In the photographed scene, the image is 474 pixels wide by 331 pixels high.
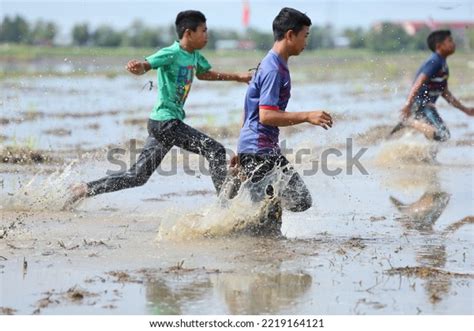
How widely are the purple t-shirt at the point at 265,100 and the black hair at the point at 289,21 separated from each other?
167mm

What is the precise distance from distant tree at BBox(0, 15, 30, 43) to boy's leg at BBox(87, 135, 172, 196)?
1885 inches

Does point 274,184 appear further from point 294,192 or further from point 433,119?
point 433,119

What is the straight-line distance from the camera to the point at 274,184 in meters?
7.48

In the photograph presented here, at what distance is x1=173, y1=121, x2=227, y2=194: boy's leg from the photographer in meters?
7.92

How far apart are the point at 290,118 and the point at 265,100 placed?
0.79 ft

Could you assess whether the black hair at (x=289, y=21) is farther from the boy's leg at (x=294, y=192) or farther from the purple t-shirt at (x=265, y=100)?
the boy's leg at (x=294, y=192)

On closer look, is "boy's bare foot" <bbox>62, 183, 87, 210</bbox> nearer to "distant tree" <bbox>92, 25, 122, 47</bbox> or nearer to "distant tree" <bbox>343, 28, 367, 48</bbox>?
"distant tree" <bbox>92, 25, 122, 47</bbox>

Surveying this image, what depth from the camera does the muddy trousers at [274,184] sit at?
7.38m

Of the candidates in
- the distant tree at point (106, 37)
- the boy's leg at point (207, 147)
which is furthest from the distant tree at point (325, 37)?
the boy's leg at point (207, 147)

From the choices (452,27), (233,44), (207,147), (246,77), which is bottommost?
(207,147)

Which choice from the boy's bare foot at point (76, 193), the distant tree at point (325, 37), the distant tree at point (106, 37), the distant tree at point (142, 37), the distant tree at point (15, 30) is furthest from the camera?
the distant tree at point (142, 37)

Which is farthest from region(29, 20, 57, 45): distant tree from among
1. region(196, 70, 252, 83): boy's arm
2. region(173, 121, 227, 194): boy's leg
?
region(173, 121, 227, 194): boy's leg

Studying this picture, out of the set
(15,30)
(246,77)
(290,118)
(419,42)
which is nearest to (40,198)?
(246,77)
